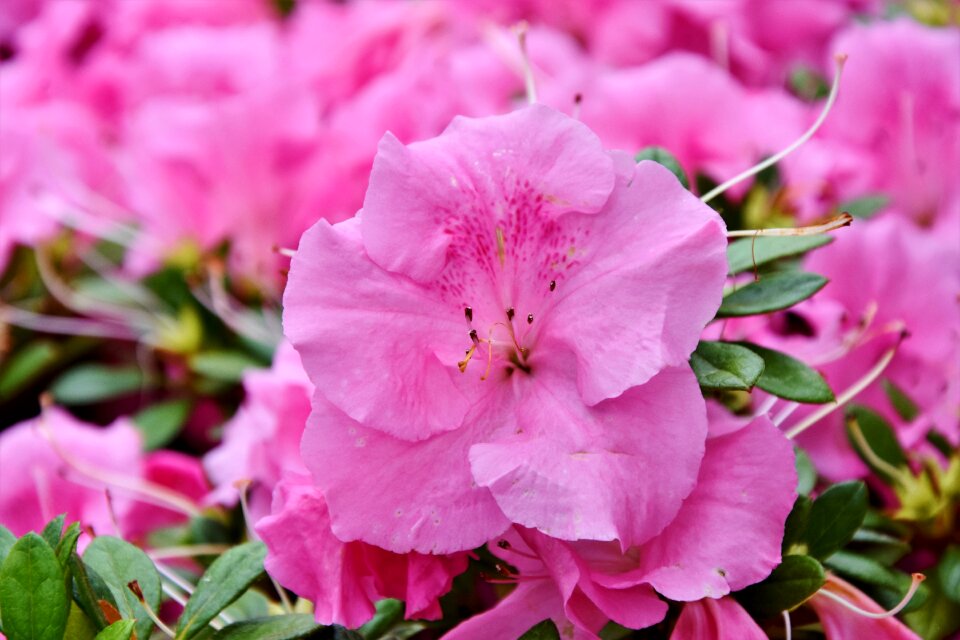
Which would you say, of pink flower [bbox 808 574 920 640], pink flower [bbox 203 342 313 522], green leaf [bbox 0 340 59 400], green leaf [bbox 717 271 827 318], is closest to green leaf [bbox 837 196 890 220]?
green leaf [bbox 717 271 827 318]

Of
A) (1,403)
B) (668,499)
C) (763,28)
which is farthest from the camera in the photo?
(763,28)

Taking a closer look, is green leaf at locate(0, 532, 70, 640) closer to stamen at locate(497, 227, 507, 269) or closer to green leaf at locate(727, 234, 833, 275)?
stamen at locate(497, 227, 507, 269)

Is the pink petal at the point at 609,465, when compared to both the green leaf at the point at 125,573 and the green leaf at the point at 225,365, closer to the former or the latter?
the green leaf at the point at 125,573

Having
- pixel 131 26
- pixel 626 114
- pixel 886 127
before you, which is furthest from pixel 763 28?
pixel 131 26

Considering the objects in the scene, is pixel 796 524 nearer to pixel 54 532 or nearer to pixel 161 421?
pixel 54 532

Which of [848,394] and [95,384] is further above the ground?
[848,394]

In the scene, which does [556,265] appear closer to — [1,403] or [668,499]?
[668,499]

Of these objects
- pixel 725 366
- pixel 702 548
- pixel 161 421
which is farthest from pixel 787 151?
pixel 161 421
